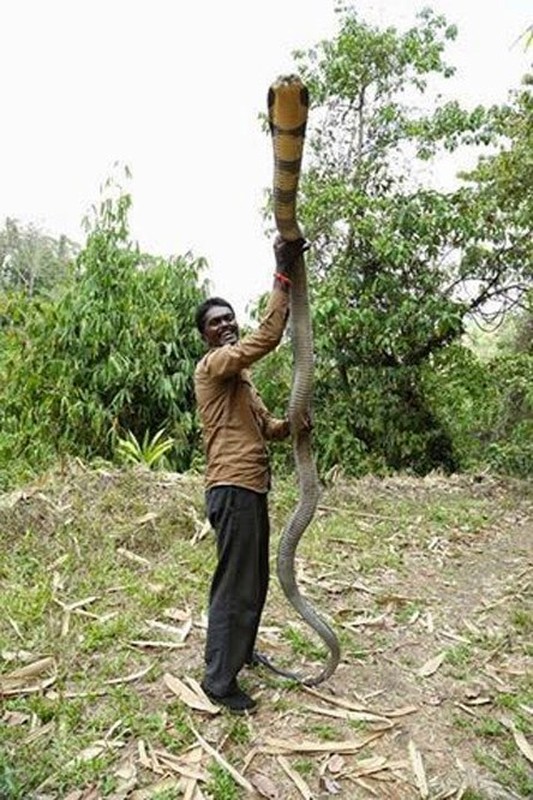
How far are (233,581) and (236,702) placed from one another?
0.48 meters

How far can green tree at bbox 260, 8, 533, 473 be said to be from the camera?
296 inches

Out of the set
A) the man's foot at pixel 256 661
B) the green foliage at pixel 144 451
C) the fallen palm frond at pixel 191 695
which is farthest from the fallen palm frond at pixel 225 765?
the green foliage at pixel 144 451

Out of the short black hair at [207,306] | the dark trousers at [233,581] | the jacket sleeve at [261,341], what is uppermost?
the short black hair at [207,306]

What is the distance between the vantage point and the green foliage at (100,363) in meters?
6.98

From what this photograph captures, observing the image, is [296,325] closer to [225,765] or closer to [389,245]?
[225,765]

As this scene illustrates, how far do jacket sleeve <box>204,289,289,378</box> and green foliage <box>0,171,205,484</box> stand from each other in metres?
4.41

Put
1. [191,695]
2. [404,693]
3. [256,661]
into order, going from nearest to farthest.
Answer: [191,695] → [404,693] → [256,661]

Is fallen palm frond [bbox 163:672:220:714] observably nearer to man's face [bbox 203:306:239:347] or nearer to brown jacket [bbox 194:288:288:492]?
brown jacket [bbox 194:288:288:492]

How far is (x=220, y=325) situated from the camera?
281cm

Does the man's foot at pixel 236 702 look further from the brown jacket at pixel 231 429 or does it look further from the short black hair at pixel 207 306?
the short black hair at pixel 207 306

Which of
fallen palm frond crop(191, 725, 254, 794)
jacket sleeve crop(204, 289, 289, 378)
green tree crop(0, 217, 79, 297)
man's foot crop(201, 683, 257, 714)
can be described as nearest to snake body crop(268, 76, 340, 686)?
jacket sleeve crop(204, 289, 289, 378)

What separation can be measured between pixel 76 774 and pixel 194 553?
81.8 inches

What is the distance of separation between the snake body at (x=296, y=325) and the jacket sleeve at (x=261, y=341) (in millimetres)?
52

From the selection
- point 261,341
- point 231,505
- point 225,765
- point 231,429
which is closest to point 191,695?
point 225,765
